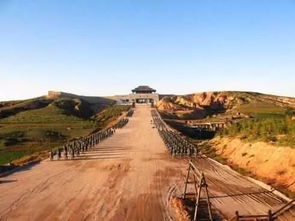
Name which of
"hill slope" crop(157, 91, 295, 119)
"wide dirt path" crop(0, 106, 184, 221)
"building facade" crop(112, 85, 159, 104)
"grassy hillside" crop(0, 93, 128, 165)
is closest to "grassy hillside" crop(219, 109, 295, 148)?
"wide dirt path" crop(0, 106, 184, 221)

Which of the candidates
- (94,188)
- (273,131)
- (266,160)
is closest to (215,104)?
(273,131)

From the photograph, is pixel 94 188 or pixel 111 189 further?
pixel 94 188

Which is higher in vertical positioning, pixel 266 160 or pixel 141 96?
pixel 141 96

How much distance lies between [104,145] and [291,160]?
23180 millimetres

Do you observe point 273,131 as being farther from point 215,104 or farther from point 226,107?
point 215,104

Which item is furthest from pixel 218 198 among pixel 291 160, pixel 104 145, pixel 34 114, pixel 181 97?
pixel 181 97

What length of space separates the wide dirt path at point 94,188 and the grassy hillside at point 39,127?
7836mm

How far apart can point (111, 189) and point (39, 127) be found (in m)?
49.8

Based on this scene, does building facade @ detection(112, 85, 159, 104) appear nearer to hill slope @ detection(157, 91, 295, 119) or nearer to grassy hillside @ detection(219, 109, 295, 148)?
hill slope @ detection(157, 91, 295, 119)

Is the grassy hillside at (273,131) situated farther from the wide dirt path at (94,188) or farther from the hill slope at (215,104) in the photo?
the hill slope at (215,104)

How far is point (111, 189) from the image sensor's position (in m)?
20.7

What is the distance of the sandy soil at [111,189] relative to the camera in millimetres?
16500

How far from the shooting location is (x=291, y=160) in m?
22.5

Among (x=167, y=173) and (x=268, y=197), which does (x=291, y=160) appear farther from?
(x=167, y=173)
